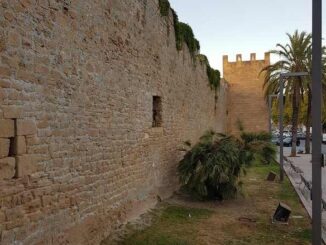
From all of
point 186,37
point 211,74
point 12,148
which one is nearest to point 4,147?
point 12,148

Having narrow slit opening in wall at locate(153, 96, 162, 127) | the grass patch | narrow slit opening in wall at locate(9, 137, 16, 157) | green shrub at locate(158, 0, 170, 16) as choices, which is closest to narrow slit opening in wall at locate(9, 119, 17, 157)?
narrow slit opening in wall at locate(9, 137, 16, 157)

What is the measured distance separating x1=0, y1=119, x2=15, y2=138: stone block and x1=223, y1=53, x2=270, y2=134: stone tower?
30.8 m

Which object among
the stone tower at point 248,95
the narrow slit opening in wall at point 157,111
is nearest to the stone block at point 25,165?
the narrow slit opening in wall at point 157,111

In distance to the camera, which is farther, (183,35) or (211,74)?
(211,74)

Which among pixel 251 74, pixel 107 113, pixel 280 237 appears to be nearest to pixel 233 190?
pixel 280 237

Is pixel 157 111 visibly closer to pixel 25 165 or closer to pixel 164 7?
pixel 164 7

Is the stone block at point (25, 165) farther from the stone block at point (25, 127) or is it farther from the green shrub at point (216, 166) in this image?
the green shrub at point (216, 166)

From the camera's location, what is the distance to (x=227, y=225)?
8.85m

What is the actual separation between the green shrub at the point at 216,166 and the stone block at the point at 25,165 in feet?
19.5

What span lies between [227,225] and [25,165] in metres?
4.98

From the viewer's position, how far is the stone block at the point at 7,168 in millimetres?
4746

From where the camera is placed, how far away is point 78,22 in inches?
254

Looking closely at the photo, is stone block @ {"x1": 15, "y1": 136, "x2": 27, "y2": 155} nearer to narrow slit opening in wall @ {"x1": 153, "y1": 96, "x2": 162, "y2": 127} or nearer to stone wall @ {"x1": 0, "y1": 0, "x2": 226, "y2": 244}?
stone wall @ {"x1": 0, "y1": 0, "x2": 226, "y2": 244}

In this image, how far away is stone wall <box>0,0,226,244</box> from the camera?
4.96 meters
